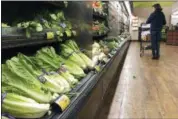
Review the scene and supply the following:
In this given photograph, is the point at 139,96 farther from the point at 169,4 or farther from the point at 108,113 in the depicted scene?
the point at 169,4

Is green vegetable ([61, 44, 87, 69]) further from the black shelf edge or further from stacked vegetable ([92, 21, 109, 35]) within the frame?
stacked vegetable ([92, 21, 109, 35])

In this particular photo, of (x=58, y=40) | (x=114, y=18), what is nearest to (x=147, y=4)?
(x=114, y=18)

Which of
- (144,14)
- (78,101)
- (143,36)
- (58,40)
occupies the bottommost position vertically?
(143,36)

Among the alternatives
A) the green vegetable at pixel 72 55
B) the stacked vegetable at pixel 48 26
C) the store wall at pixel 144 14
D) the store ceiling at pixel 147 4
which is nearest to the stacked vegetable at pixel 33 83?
the stacked vegetable at pixel 48 26

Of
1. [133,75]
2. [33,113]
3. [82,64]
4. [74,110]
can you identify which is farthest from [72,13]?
[133,75]

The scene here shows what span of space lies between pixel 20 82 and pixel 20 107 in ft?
0.58

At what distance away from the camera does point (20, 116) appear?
1.32 meters

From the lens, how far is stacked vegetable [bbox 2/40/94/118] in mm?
1316

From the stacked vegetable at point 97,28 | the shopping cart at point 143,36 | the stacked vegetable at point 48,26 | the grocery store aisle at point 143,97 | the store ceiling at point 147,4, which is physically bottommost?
the grocery store aisle at point 143,97

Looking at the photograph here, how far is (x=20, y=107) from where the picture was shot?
1.30m

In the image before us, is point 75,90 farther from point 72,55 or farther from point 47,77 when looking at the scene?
point 72,55

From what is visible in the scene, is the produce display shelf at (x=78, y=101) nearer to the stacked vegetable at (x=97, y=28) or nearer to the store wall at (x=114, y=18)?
the stacked vegetable at (x=97, y=28)

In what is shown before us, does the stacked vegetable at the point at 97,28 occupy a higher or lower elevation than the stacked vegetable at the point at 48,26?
lower

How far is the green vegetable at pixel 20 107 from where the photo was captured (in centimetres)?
129
